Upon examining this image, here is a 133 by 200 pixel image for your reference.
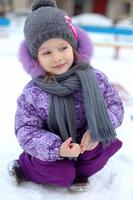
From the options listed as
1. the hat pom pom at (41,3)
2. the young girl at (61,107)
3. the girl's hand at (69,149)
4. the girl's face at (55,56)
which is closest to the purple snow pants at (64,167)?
the young girl at (61,107)

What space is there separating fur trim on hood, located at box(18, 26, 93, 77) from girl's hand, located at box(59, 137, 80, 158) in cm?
33

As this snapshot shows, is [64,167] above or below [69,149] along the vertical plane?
below

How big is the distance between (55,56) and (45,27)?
0.42 ft

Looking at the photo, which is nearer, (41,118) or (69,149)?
(69,149)

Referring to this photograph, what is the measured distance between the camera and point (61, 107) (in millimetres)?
1550

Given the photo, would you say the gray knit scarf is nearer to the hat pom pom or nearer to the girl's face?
the girl's face

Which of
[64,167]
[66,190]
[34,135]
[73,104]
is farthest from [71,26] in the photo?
[66,190]

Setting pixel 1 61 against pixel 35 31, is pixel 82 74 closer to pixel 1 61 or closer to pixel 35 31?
pixel 35 31

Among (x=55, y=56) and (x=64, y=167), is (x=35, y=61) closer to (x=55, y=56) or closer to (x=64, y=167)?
(x=55, y=56)

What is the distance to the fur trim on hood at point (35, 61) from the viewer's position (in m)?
1.60

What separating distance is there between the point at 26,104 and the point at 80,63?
300 millimetres

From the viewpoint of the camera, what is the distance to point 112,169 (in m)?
1.82

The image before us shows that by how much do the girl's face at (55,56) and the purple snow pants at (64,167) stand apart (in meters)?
0.39

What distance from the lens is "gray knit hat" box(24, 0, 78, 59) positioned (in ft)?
4.88
